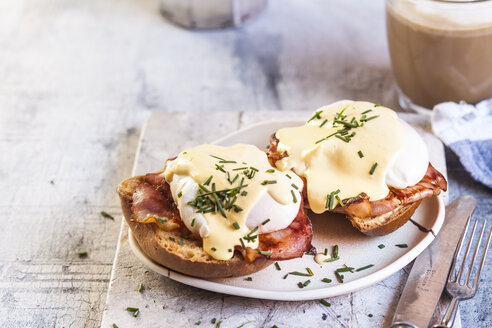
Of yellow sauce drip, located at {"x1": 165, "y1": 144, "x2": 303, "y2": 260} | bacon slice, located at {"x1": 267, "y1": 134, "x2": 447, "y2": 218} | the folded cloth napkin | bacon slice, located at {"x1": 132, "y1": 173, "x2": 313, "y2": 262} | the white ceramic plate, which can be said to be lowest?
the folded cloth napkin

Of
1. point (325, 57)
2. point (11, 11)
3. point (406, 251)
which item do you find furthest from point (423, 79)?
point (11, 11)

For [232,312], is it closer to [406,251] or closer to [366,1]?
[406,251]

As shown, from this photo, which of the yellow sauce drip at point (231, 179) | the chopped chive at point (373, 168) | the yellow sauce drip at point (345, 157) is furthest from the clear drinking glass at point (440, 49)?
the yellow sauce drip at point (231, 179)

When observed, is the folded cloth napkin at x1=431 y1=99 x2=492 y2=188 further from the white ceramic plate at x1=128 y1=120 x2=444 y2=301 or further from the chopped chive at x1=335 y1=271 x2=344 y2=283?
the chopped chive at x1=335 y1=271 x2=344 y2=283

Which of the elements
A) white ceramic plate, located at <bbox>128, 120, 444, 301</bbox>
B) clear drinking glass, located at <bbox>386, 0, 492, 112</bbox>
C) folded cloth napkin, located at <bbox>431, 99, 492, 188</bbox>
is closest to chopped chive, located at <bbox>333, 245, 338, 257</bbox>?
white ceramic plate, located at <bbox>128, 120, 444, 301</bbox>

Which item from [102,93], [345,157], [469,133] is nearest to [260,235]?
[345,157]

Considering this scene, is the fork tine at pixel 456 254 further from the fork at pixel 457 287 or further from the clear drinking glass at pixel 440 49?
the clear drinking glass at pixel 440 49

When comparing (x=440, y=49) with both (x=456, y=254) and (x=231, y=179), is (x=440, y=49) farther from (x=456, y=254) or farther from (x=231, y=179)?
(x=231, y=179)
